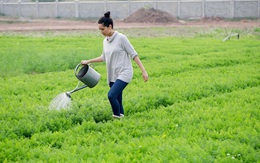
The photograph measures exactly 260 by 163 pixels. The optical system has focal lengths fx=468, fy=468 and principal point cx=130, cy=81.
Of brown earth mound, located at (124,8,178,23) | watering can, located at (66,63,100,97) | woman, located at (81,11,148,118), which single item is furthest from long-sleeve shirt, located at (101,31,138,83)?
brown earth mound, located at (124,8,178,23)

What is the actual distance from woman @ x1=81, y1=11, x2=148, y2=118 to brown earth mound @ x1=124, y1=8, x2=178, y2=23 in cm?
3524

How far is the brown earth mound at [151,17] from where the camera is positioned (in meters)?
42.3

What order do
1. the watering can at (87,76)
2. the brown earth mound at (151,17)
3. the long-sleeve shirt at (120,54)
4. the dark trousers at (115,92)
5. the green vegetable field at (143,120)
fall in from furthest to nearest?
the brown earth mound at (151,17)
the watering can at (87,76)
the long-sleeve shirt at (120,54)
the dark trousers at (115,92)
the green vegetable field at (143,120)

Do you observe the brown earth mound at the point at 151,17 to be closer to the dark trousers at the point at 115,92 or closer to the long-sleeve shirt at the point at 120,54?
the long-sleeve shirt at the point at 120,54

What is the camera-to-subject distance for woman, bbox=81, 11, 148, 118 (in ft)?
23.2

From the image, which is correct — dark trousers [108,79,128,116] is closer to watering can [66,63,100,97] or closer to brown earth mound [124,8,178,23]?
watering can [66,63,100,97]

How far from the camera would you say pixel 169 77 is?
11.7 m

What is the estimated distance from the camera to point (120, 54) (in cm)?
721

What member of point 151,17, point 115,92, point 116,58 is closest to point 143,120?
point 115,92

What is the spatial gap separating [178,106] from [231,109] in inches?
37.1

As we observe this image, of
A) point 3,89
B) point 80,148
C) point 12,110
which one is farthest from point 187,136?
point 3,89

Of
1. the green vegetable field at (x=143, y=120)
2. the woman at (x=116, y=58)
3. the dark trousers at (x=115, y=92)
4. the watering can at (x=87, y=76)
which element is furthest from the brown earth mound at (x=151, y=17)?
the dark trousers at (x=115, y=92)

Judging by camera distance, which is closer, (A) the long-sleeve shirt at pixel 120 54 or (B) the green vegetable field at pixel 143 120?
(B) the green vegetable field at pixel 143 120

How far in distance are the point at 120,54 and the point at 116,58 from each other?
9 centimetres
